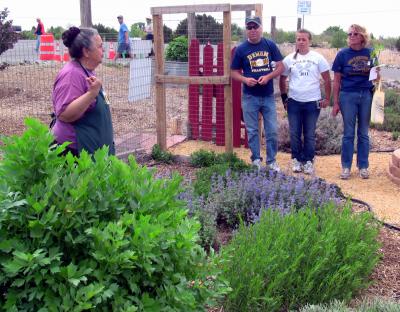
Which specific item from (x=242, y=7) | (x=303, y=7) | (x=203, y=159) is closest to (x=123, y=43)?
(x=303, y=7)

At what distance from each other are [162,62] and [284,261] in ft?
15.2

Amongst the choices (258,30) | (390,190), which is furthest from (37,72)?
(390,190)

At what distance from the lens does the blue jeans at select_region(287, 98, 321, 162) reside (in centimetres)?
668

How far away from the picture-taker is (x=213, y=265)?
2.37m

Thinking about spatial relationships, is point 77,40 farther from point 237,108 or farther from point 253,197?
point 237,108

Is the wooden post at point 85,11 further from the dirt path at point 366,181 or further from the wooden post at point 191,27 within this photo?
the dirt path at point 366,181

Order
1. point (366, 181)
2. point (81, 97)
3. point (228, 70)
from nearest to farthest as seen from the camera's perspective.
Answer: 1. point (81, 97)
2. point (366, 181)
3. point (228, 70)

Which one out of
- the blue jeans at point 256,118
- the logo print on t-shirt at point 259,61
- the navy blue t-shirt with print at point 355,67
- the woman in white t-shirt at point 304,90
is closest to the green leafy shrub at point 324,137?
the woman in white t-shirt at point 304,90

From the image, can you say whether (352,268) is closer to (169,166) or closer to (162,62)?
(169,166)

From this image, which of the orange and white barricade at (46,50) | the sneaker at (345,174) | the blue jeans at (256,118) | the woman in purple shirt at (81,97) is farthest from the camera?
the orange and white barricade at (46,50)

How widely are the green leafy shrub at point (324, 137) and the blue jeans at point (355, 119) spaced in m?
1.42

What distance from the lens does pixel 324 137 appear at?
27.5 feet

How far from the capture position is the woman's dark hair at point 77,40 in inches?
145

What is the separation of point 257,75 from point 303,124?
0.89 metres
